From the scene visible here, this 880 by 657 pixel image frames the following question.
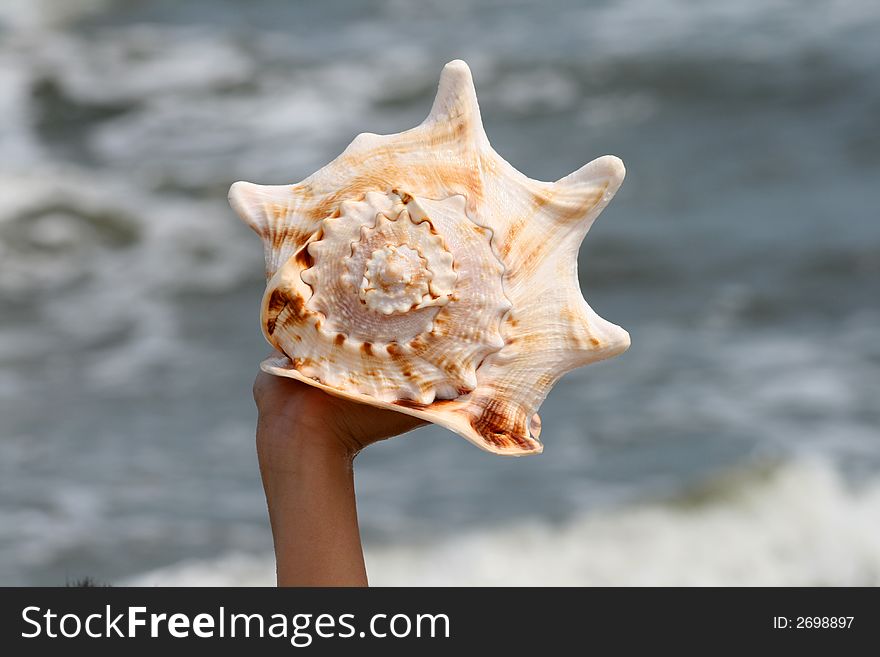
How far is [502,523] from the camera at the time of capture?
5.02 meters

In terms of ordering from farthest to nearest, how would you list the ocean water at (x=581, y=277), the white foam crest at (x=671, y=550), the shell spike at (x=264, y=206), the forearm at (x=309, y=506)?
the ocean water at (x=581, y=277)
the white foam crest at (x=671, y=550)
the shell spike at (x=264, y=206)
the forearm at (x=309, y=506)

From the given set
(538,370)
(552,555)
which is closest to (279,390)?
(538,370)

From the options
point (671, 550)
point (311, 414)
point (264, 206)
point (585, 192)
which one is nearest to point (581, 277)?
point (671, 550)

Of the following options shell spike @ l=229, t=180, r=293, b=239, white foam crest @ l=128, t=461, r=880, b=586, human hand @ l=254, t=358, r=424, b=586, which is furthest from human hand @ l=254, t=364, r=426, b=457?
white foam crest @ l=128, t=461, r=880, b=586

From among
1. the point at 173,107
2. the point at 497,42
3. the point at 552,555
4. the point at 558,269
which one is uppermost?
the point at 497,42

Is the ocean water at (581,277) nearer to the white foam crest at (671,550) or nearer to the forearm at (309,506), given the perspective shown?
the white foam crest at (671,550)

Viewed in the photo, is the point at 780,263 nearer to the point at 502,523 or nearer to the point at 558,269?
the point at 502,523

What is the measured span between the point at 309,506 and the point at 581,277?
5.78 m

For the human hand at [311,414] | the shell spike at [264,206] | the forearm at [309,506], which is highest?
the shell spike at [264,206]

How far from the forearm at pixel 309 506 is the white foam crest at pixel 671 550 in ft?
9.94

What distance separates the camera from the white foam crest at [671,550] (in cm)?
468

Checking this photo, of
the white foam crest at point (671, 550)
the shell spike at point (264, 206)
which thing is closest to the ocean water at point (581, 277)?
the white foam crest at point (671, 550)

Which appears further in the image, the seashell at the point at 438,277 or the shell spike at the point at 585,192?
the shell spike at the point at 585,192
